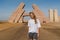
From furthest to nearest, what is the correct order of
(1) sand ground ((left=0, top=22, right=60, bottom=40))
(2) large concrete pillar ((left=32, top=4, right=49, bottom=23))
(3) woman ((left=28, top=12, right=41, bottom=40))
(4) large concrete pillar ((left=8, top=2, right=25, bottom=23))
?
1. (4) large concrete pillar ((left=8, top=2, right=25, bottom=23))
2. (2) large concrete pillar ((left=32, top=4, right=49, bottom=23))
3. (1) sand ground ((left=0, top=22, right=60, bottom=40))
4. (3) woman ((left=28, top=12, right=41, bottom=40))

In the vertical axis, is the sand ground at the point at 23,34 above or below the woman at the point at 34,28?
below

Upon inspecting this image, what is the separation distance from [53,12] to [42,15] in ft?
184

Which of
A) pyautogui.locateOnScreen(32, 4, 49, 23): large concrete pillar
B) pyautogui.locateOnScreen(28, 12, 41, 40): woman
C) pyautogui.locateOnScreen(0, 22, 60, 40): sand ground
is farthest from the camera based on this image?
pyautogui.locateOnScreen(32, 4, 49, 23): large concrete pillar

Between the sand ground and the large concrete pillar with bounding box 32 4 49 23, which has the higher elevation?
the large concrete pillar with bounding box 32 4 49 23

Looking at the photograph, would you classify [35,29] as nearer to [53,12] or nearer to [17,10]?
[17,10]

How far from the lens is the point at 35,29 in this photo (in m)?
8.45

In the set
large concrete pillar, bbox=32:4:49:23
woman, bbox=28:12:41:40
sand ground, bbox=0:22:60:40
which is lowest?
sand ground, bbox=0:22:60:40

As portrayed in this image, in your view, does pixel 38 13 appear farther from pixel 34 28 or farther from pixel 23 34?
pixel 34 28

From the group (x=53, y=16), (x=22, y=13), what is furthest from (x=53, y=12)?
(x=22, y=13)

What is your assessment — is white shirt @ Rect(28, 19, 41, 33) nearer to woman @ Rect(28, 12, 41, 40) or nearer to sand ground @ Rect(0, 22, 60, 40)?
woman @ Rect(28, 12, 41, 40)

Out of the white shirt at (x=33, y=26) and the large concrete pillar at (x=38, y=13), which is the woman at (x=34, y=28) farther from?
the large concrete pillar at (x=38, y=13)

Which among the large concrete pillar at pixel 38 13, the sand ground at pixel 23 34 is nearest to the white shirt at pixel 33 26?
the sand ground at pixel 23 34

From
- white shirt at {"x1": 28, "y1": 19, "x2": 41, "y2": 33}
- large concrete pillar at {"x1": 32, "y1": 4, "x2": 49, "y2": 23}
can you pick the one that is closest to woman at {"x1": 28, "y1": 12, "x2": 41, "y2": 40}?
white shirt at {"x1": 28, "y1": 19, "x2": 41, "y2": 33}

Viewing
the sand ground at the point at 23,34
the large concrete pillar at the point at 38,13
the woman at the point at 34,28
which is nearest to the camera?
the woman at the point at 34,28
